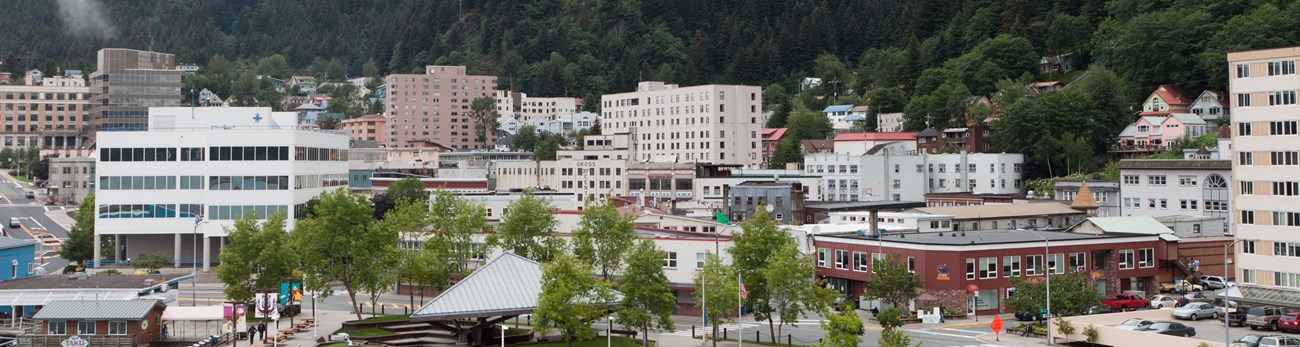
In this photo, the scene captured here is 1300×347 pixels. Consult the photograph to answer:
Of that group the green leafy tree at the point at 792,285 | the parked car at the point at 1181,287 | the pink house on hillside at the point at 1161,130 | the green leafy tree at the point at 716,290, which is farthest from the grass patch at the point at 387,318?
the pink house on hillside at the point at 1161,130

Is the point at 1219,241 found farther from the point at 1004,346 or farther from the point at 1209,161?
the point at 1004,346

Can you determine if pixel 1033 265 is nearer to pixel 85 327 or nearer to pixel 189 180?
pixel 85 327

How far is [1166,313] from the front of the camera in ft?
222

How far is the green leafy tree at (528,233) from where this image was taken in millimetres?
73688

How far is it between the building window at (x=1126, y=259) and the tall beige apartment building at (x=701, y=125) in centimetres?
9446

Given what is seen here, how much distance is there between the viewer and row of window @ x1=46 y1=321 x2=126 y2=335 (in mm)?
61750

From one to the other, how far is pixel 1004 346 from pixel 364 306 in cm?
3780

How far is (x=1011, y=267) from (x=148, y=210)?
211ft

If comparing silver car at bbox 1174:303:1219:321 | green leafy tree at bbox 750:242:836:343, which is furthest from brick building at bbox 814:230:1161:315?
green leafy tree at bbox 750:242:836:343

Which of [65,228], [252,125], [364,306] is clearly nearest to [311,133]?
[252,125]

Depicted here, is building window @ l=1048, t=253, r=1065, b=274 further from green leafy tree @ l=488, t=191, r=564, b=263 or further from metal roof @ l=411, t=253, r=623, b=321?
green leafy tree @ l=488, t=191, r=564, b=263

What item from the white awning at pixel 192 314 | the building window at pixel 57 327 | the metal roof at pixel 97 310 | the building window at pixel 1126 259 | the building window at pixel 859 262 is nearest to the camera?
the metal roof at pixel 97 310

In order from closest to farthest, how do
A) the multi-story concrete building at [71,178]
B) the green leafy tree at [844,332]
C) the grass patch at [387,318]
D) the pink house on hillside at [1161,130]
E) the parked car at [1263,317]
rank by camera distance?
the green leafy tree at [844,332], the parked car at [1263,317], the grass patch at [387,318], the pink house on hillside at [1161,130], the multi-story concrete building at [71,178]

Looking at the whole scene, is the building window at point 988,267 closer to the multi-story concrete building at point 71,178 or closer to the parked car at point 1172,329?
the parked car at point 1172,329
